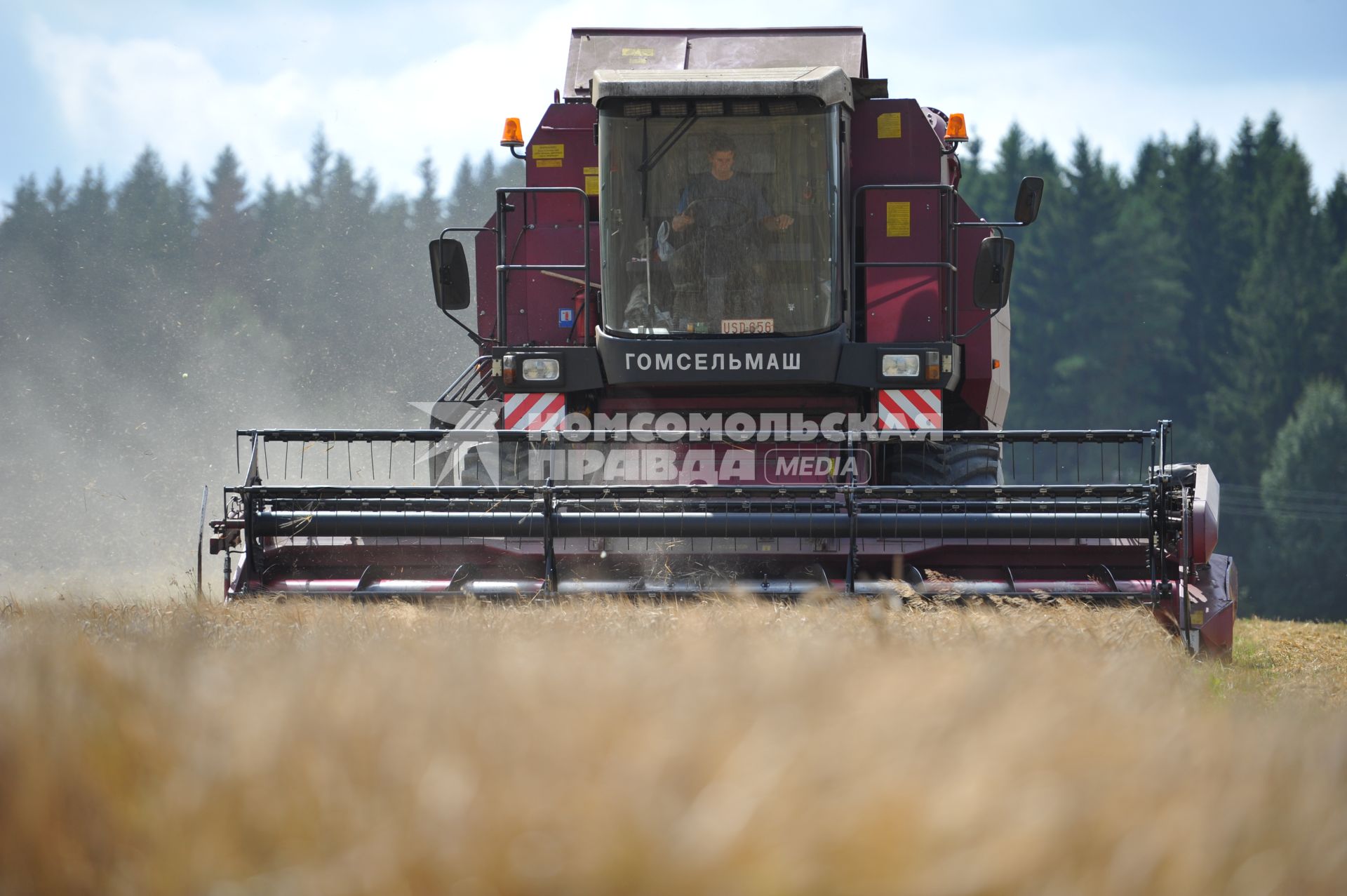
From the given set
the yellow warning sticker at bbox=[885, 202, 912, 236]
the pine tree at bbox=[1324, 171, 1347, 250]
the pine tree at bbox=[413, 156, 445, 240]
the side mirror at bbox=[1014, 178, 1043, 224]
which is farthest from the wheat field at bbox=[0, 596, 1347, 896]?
the pine tree at bbox=[1324, 171, 1347, 250]

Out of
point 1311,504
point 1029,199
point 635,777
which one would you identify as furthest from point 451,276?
point 1311,504

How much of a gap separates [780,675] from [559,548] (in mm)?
3832

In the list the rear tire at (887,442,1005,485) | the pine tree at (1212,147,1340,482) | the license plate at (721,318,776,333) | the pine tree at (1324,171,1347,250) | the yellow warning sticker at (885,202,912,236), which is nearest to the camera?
the license plate at (721,318,776,333)

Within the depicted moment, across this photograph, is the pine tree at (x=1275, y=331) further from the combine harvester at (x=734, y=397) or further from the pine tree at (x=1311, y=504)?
the combine harvester at (x=734, y=397)

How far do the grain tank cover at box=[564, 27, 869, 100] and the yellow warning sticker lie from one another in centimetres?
108

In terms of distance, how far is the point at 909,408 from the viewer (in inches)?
270

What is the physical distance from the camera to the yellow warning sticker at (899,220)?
721cm

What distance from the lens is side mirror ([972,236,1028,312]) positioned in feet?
22.2

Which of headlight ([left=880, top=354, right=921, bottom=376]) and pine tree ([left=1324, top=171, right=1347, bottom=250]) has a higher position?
pine tree ([left=1324, top=171, right=1347, bottom=250])

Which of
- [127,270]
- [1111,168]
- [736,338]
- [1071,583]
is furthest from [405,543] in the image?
[1111,168]

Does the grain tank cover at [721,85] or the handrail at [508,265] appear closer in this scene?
the grain tank cover at [721,85]

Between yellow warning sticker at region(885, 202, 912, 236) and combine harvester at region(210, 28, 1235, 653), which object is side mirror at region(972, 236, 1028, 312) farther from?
yellow warning sticker at region(885, 202, 912, 236)

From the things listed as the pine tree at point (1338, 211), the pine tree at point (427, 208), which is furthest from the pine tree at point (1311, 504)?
the pine tree at point (427, 208)

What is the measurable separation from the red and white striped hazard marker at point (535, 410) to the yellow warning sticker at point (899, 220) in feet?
6.93
